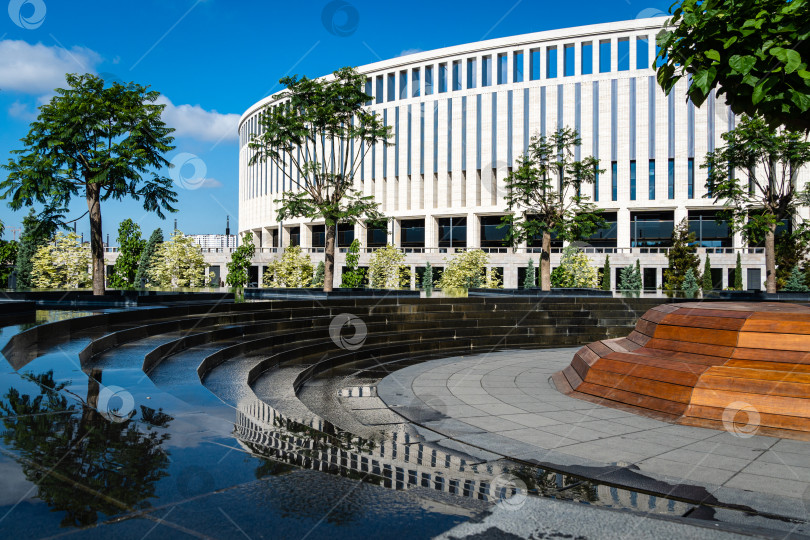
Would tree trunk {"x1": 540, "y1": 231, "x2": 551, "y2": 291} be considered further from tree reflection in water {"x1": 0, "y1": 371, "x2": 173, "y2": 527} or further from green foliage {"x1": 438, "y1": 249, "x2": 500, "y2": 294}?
tree reflection in water {"x1": 0, "y1": 371, "x2": 173, "y2": 527}

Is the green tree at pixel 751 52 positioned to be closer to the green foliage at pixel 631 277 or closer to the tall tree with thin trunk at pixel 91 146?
the tall tree with thin trunk at pixel 91 146

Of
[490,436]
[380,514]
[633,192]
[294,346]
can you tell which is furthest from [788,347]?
[633,192]

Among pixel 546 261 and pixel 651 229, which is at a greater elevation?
pixel 651 229

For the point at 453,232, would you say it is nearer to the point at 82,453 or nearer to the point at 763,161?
the point at 763,161

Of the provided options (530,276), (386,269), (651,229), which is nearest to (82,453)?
(386,269)

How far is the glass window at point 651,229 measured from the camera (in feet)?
173

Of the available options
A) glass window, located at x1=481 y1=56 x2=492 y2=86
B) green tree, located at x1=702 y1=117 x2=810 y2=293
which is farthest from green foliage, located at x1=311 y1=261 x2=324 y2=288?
green tree, located at x1=702 y1=117 x2=810 y2=293

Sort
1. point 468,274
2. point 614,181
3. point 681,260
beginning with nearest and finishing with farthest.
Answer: point 468,274
point 681,260
point 614,181

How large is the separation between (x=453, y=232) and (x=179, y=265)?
31674 millimetres

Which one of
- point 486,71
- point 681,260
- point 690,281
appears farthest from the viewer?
point 486,71

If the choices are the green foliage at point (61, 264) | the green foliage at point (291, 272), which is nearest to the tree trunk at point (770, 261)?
the green foliage at point (291, 272)

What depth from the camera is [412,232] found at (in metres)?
62.1

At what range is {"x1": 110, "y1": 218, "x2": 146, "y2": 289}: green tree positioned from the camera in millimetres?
45469

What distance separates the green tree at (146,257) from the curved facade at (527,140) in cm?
1135
